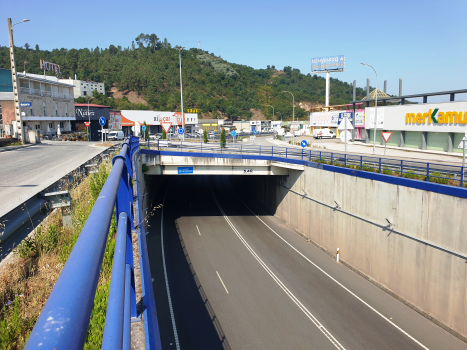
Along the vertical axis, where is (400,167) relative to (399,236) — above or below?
above

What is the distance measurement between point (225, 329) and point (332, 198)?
11760mm

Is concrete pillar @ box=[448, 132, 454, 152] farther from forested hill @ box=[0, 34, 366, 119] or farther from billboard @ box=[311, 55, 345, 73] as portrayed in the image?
forested hill @ box=[0, 34, 366, 119]

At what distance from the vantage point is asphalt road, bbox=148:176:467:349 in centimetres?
1455

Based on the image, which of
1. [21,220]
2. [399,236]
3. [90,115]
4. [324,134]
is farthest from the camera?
[324,134]

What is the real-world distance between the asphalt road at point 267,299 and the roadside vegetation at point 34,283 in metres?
9.94

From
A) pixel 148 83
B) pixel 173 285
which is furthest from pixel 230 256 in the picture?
pixel 148 83

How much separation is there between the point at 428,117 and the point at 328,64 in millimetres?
58695

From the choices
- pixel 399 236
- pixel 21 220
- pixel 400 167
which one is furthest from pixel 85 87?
pixel 21 220

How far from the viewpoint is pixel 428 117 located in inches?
1235

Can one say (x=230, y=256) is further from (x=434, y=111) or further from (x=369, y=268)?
(x=434, y=111)

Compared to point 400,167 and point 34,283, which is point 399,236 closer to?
point 400,167

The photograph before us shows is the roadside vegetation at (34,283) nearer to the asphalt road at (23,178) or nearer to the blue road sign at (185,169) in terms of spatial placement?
the asphalt road at (23,178)

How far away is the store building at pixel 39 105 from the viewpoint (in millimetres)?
41281

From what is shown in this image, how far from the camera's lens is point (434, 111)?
30.4 metres
